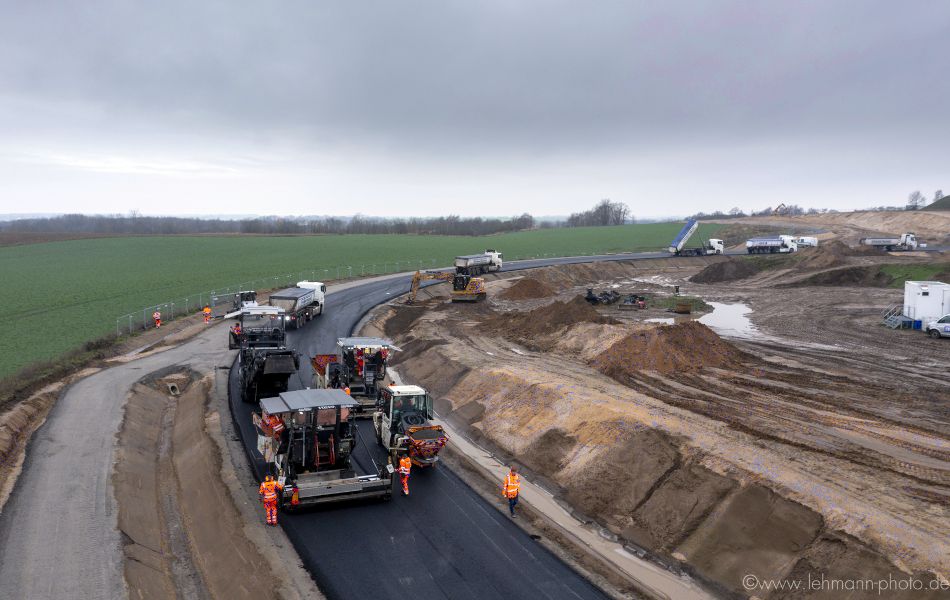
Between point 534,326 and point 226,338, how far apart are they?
1986 cm

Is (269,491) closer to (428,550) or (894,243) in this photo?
(428,550)

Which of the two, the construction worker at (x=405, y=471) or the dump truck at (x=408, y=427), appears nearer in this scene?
the construction worker at (x=405, y=471)

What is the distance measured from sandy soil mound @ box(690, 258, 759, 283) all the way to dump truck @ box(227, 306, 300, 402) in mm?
56581

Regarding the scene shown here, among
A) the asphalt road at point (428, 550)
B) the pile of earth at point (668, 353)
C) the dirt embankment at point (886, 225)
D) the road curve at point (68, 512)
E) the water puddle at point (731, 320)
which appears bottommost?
the asphalt road at point (428, 550)

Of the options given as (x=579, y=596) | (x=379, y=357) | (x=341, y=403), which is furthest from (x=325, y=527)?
(x=379, y=357)

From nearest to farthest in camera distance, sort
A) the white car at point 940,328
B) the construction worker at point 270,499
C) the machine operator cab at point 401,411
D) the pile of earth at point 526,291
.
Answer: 1. the construction worker at point 270,499
2. the machine operator cab at point 401,411
3. the white car at point 940,328
4. the pile of earth at point 526,291

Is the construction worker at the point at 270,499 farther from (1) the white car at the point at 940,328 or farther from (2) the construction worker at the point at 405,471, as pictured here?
(1) the white car at the point at 940,328

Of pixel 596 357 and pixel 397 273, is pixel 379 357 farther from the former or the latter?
pixel 397 273

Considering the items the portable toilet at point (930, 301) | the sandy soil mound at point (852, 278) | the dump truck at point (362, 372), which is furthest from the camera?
the sandy soil mound at point (852, 278)

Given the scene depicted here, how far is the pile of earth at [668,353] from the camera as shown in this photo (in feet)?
105

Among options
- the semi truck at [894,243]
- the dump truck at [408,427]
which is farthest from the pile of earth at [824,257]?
the dump truck at [408,427]

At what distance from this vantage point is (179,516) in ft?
59.6

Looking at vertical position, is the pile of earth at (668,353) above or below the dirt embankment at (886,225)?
below

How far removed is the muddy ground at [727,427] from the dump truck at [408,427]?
3.55 meters
